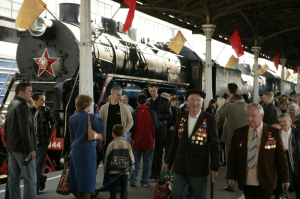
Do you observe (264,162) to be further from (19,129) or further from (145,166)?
(145,166)

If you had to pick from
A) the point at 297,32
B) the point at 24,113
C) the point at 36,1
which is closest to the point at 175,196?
the point at 24,113

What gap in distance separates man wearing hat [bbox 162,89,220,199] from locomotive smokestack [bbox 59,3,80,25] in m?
6.85

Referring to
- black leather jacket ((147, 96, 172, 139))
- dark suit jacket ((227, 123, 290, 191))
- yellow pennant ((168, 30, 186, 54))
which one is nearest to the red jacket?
black leather jacket ((147, 96, 172, 139))

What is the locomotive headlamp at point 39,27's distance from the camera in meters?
9.04

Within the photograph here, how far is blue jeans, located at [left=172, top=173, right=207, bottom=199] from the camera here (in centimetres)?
420

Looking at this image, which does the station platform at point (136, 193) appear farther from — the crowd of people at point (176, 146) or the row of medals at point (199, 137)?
the row of medals at point (199, 137)

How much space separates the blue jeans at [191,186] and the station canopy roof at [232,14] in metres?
9.12

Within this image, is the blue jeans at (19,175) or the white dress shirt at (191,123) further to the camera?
the blue jeans at (19,175)

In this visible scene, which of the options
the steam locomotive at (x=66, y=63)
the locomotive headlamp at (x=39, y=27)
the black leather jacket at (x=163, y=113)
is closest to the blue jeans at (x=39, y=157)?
the steam locomotive at (x=66, y=63)

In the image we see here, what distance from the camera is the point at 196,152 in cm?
418

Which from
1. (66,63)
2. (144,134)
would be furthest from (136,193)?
(66,63)

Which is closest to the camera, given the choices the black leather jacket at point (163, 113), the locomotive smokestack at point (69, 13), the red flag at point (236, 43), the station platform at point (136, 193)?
the station platform at point (136, 193)

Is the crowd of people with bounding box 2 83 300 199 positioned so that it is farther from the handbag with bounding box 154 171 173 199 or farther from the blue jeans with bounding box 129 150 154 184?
the handbag with bounding box 154 171 173 199

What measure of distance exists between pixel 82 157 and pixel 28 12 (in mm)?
3977
